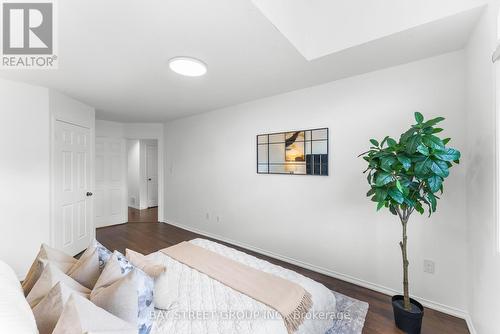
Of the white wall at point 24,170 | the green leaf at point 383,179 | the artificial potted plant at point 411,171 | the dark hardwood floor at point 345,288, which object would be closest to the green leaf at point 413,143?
the artificial potted plant at point 411,171

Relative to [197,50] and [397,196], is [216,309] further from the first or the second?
[197,50]

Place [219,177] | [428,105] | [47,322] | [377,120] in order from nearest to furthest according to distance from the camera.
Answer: [47,322], [428,105], [377,120], [219,177]

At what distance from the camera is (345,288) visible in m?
2.47

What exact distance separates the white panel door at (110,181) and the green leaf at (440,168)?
18.0 feet

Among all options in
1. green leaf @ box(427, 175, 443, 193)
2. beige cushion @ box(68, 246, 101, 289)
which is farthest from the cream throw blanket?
green leaf @ box(427, 175, 443, 193)

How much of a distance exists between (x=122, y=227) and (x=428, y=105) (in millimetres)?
5524

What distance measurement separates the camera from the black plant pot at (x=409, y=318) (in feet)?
5.75

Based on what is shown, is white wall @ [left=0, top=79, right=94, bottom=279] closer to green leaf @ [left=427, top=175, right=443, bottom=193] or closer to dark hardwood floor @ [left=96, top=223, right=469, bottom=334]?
dark hardwood floor @ [left=96, top=223, right=469, bottom=334]

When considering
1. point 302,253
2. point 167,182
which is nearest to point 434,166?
point 302,253

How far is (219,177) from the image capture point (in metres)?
4.07

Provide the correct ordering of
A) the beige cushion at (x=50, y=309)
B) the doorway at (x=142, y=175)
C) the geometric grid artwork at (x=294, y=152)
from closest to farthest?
the beige cushion at (x=50, y=309), the geometric grid artwork at (x=294, y=152), the doorway at (x=142, y=175)

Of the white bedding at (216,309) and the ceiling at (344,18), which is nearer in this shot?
the white bedding at (216,309)

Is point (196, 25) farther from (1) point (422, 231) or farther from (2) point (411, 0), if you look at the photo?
(1) point (422, 231)

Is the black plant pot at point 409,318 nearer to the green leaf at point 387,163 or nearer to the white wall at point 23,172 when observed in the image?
the green leaf at point 387,163
